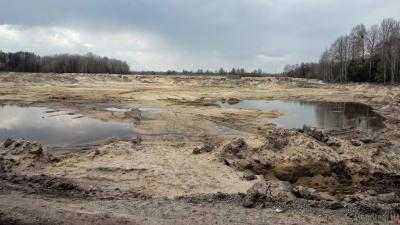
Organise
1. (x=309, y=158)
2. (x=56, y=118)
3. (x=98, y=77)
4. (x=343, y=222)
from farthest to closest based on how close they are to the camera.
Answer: (x=98, y=77)
(x=56, y=118)
(x=309, y=158)
(x=343, y=222)

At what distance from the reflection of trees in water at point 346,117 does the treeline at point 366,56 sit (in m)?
27.7

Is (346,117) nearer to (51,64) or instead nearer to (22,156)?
(22,156)

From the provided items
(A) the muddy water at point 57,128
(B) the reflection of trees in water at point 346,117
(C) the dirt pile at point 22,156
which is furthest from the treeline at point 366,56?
(C) the dirt pile at point 22,156

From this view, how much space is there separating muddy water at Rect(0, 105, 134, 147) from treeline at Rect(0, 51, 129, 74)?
7358cm

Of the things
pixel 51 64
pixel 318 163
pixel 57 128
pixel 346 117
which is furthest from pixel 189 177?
pixel 51 64

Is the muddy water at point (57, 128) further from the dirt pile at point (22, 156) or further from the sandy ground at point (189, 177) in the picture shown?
the dirt pile at point (22, 156)

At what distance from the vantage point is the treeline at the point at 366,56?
71956mm

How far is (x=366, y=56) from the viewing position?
85188mm

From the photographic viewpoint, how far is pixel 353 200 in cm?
1203

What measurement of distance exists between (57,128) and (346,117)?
66.5ft

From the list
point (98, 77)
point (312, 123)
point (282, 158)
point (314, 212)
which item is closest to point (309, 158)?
point (282, 158)

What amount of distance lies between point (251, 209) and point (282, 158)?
18.4 feet

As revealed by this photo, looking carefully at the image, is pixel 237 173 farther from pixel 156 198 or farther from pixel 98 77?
pixel 98 77

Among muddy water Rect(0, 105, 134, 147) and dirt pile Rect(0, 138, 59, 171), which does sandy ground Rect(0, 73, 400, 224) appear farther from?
muddy water Rect(0, 105, 134, 147)
